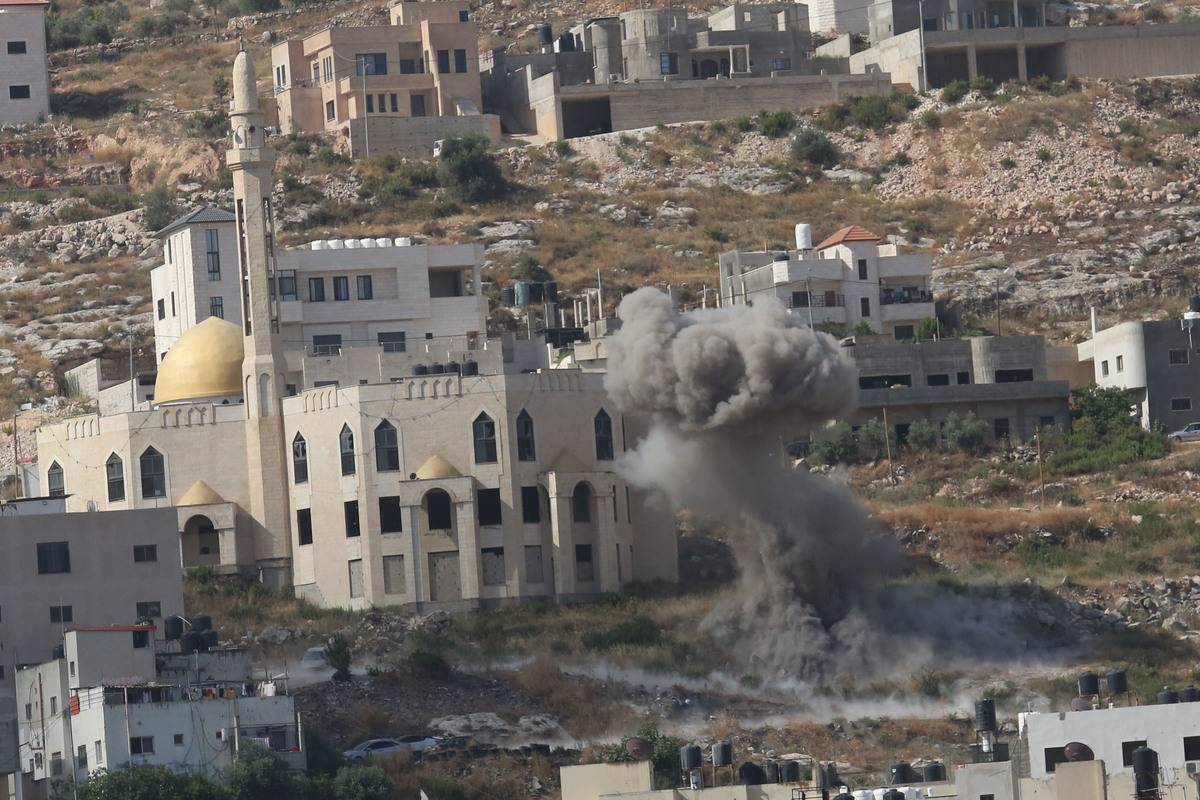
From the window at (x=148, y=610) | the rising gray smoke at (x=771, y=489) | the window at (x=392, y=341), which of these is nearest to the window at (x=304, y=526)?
the rising gray smoke at (x=771, y=489)

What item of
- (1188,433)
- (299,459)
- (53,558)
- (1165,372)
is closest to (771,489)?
(299,459)

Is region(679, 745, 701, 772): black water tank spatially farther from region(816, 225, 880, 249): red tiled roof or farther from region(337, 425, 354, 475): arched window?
region(816, 225, 880, 249): red tiled roof

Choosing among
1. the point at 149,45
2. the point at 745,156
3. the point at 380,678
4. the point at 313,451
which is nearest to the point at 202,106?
the point at 149,45

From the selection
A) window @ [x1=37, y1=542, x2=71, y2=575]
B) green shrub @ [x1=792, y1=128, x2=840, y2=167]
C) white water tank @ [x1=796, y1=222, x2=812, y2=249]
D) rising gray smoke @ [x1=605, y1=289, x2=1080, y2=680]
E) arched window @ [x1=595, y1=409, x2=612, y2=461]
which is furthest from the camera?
green shrub @ [x1=792, y1=128, x2=840, y2=167]

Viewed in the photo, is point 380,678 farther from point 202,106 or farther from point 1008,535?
point 202,106

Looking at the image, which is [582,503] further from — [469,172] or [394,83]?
[394,83]

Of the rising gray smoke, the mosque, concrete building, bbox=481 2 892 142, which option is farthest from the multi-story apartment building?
concrete building, bbox=481 2 892 142
